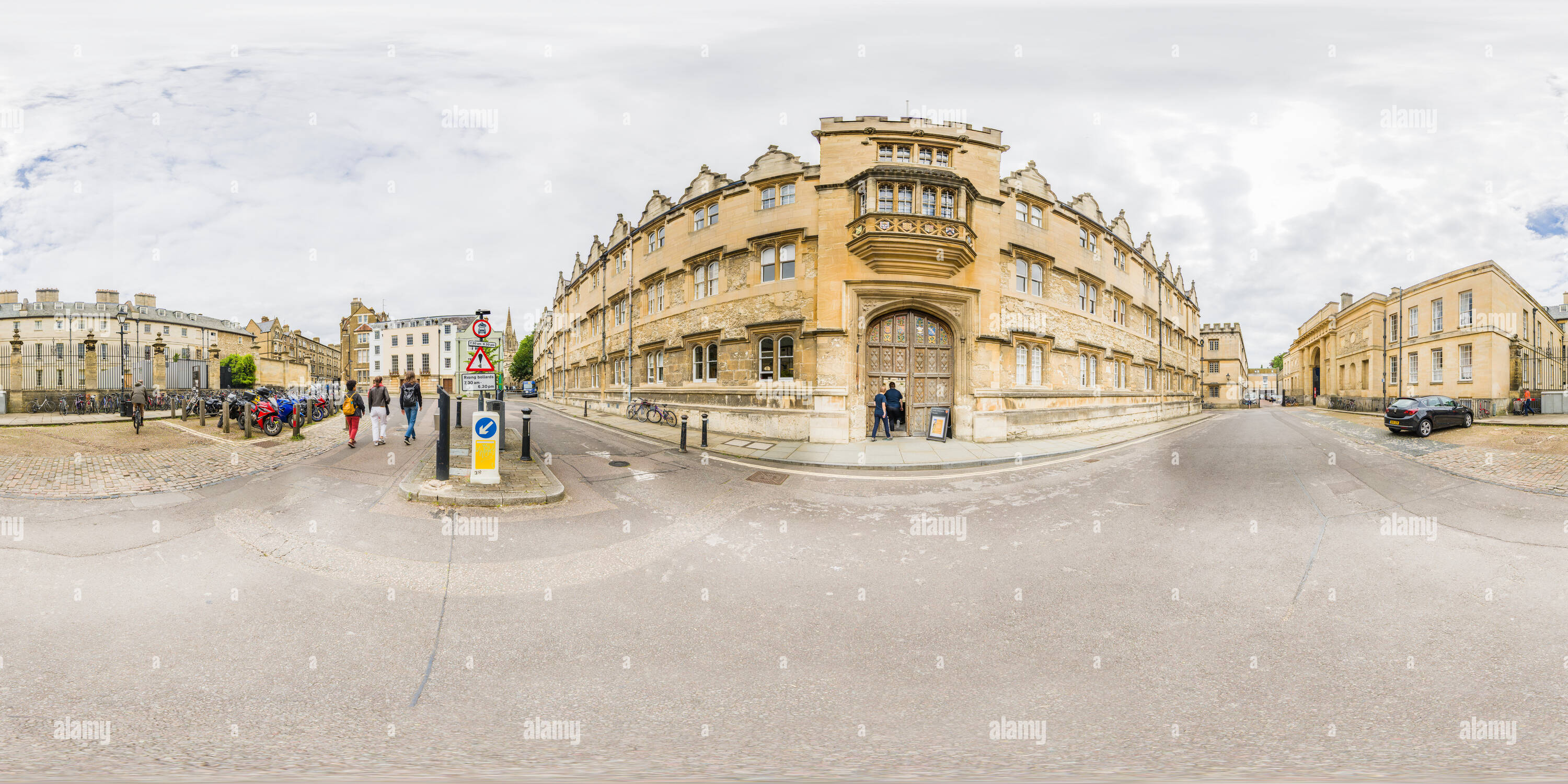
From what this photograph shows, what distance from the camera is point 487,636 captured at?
3768 millimetres

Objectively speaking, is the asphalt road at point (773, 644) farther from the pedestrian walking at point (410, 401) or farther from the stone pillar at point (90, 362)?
the stone pillar at point (90, 362)

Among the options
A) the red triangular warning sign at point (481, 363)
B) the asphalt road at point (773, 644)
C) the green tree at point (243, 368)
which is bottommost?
the asphalt road at point (773, 644)

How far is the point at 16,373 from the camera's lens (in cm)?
1966

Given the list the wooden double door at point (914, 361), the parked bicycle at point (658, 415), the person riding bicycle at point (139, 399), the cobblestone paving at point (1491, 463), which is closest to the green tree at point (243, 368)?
the person riding bicycle at point (139, 399)

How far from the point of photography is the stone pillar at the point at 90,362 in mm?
21359

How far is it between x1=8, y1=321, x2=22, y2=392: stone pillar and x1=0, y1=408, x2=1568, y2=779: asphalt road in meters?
21.3

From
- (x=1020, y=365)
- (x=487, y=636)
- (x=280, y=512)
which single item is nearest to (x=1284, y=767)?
(x=487, y=636)

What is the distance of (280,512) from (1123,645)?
9.02 metres

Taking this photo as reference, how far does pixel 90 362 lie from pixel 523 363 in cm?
5919

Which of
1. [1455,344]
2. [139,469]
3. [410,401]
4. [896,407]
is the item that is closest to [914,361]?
[896,407]

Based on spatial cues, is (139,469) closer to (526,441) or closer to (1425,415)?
(526,441)

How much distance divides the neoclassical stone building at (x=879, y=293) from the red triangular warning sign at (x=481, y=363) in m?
8.21

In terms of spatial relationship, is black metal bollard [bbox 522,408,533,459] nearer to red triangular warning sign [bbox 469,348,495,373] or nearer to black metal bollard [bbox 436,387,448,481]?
red triangular warning sign [bbox 469,348,495,373]

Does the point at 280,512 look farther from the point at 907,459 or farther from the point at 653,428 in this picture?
the point at 653,428
